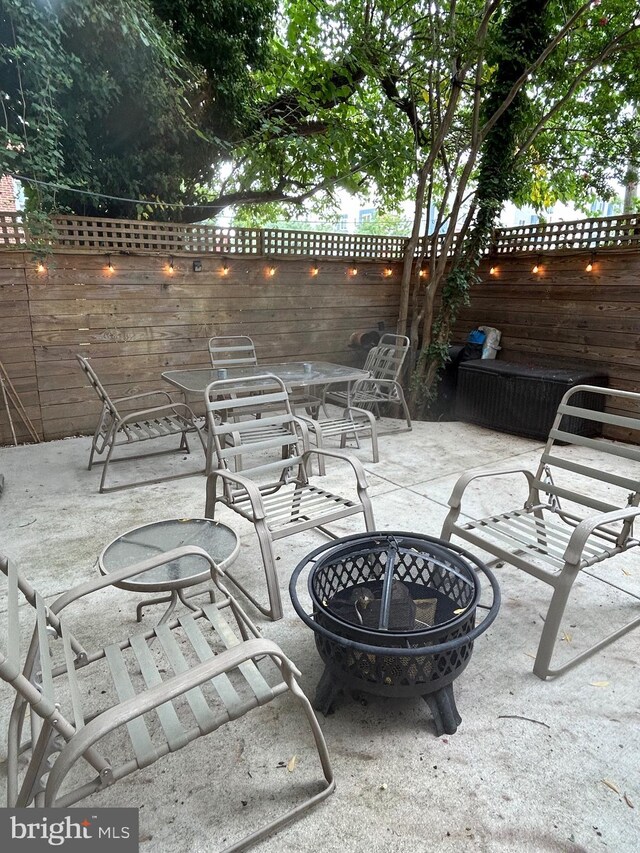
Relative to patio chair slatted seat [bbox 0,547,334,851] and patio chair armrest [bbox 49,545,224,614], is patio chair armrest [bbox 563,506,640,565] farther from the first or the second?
patio chair armrest [bbox 49,545,224,614]

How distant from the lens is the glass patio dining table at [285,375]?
3877 millimetres

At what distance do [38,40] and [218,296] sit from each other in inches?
95.6

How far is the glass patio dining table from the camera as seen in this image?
388 cm

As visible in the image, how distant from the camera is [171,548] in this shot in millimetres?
1966

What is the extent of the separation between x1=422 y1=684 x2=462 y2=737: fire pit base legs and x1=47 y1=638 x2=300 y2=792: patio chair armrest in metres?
0.58

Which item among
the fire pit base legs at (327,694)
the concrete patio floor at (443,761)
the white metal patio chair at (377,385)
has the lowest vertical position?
the concrete patio floor at (443,761)

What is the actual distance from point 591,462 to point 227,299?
3.85 meters

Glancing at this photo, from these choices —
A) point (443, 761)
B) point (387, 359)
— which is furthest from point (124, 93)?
point (443, 761)

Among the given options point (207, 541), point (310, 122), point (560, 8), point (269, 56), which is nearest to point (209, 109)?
point (269, 56)

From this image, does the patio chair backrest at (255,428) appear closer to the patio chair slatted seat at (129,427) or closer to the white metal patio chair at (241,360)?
the patio chair slatted seat at (129,427)

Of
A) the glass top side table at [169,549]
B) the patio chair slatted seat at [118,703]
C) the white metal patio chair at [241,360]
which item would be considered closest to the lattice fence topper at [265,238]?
the white metal patio chair at [241,360]

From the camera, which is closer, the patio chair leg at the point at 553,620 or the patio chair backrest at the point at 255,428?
the patio chair leg at the point at 553,620

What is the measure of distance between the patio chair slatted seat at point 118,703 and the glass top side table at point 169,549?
0.10m

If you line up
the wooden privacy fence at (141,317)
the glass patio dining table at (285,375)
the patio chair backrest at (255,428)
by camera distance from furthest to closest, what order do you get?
1. the wooden privacy fence at (141,317)
2. the glass patio dining table at (285,375)
3. the patio chair backrest at (255,428)
